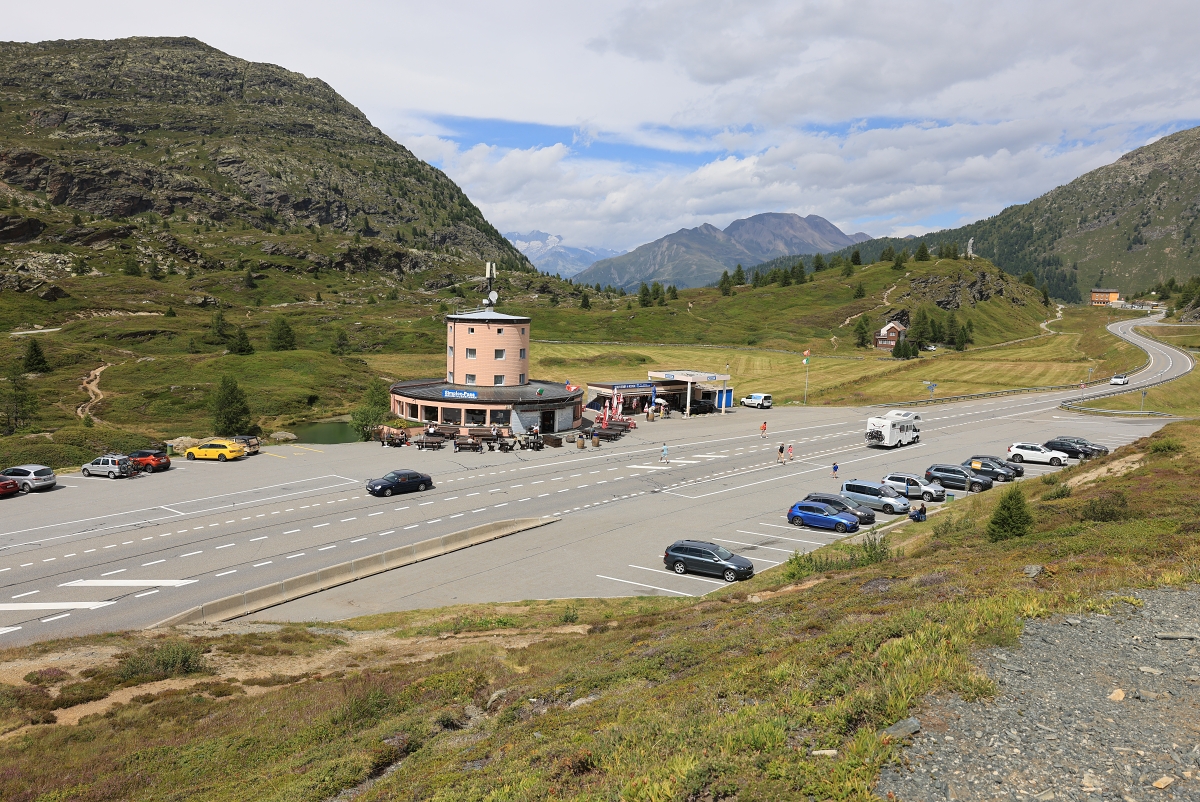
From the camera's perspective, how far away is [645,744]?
10148mm

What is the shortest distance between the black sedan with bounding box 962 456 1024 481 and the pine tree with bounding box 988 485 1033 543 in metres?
23.3

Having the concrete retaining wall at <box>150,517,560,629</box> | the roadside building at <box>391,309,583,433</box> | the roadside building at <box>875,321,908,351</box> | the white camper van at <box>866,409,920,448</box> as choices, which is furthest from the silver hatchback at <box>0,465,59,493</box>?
the roadside building at <box>875,321,908,351</box>

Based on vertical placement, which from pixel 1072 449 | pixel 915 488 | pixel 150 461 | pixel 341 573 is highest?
pixel 1072 449

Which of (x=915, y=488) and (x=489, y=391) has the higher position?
(x=489, y=391)

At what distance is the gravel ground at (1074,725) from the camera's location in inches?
310

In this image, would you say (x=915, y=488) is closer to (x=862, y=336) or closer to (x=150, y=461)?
(x=150, y=461)

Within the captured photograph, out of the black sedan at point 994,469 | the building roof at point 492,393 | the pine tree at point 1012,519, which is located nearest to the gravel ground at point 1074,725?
the pine tree at point 1012,519

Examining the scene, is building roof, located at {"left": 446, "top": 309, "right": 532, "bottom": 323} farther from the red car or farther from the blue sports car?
the blue sports car

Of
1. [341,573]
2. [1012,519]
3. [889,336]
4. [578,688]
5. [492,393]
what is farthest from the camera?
[889,336]

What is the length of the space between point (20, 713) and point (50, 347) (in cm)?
10521

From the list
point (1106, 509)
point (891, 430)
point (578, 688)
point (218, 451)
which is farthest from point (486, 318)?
point (578, 688)

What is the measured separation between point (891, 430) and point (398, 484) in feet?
137

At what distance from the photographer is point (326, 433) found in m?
71.4

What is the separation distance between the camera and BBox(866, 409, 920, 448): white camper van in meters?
55.8
